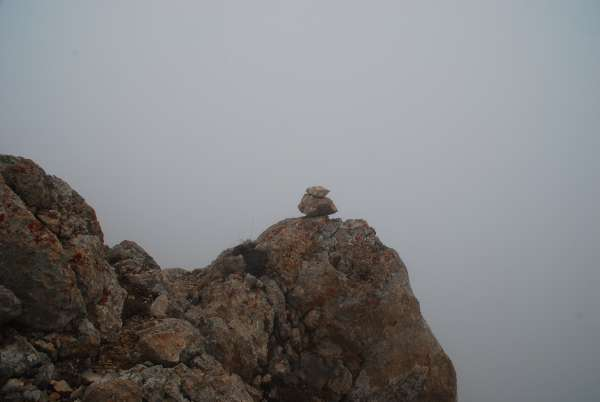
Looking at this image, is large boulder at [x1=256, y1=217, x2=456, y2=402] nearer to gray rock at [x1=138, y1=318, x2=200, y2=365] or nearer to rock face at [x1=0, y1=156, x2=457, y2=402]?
rock face at [x1=0, y1=156, x2=457, y2=402]

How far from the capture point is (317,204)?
2200cm

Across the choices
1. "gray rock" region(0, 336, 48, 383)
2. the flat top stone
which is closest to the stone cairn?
the flat top stone

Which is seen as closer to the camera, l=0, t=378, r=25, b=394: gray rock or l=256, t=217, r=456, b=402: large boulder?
l=0, t=378, r=25, b=394: gray rock

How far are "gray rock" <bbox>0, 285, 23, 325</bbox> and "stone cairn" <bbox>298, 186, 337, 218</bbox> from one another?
15.7 meters

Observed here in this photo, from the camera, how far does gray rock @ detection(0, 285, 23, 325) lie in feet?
28.2

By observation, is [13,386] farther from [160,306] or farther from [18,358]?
[160,306]

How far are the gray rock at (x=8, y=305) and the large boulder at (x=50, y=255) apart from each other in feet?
0.96

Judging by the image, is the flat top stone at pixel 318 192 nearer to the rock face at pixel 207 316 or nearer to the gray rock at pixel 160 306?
the rock face at pixel 207 316

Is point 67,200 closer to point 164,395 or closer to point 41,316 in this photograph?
point 41,316

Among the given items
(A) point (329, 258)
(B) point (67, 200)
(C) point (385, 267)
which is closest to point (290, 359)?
(A) point (329, 258)

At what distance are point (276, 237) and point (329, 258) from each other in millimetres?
3593

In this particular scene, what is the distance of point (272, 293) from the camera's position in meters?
17.9

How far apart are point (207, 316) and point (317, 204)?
1016 centimetres

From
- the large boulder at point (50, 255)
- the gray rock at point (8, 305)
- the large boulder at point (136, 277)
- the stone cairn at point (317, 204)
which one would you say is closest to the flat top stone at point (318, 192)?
the stone cairn at point (317, 204)
